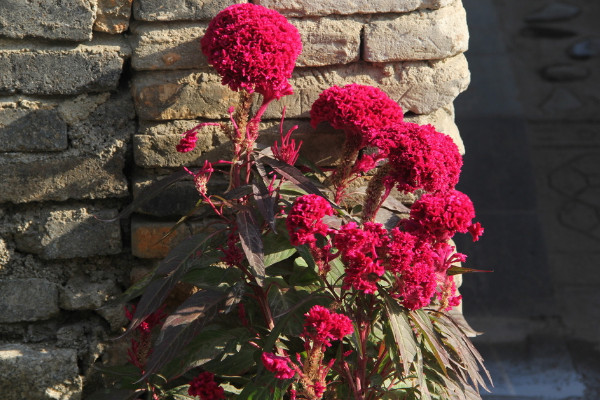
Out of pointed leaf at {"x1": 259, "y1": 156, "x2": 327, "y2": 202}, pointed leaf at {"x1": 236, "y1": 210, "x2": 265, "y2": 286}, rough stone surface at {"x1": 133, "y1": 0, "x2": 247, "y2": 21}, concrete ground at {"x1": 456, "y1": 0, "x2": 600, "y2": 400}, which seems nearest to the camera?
pointed leaf at {"x1": 236, "y1": 210, "x2": 265, "y2": 286}

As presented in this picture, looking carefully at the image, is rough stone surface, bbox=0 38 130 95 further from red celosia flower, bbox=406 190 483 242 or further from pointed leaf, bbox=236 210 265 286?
red celosia flower, bbox=406 190 483 242

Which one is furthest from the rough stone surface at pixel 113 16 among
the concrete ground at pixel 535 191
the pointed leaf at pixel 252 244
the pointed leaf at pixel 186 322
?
the concrete ground at pixel 535 191

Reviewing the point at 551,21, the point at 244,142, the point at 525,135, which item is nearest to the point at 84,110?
the point at 244,142

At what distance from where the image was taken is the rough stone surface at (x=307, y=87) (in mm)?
2311

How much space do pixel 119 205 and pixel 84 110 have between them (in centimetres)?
31

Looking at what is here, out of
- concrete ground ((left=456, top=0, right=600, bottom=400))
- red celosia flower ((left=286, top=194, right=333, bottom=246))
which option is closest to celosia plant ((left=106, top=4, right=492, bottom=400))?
red celosia flower ((left=286, top=194, right=333, bottom=246))

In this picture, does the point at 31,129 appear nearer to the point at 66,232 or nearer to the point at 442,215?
the point at 66,232

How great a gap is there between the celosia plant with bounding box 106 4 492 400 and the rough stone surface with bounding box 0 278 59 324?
0.38 meters

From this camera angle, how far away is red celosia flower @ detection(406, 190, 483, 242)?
185 centimetres

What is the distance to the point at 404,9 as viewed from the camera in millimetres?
2305

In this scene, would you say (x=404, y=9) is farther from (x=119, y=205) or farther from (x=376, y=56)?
(x=119, y=205)

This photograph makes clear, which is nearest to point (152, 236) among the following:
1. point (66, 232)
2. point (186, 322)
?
point (66, 232)

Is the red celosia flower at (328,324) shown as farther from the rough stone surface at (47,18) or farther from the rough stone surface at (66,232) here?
the rough stone surface at (47,18)

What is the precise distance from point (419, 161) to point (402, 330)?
1.35 feet
